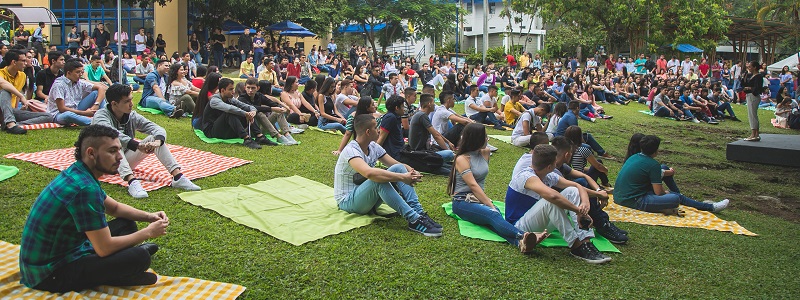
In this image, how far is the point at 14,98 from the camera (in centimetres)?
928

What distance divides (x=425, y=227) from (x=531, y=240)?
96 centimetres

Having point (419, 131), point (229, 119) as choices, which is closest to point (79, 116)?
point (229, 119)

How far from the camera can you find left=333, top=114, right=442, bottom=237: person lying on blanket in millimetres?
5477

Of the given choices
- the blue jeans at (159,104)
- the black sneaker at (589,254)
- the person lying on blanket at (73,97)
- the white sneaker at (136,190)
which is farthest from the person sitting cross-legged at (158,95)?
the black sneaker at (589,254)

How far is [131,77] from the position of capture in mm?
17594

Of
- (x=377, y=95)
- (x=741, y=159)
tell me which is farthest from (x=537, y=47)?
(x=741, y=159)

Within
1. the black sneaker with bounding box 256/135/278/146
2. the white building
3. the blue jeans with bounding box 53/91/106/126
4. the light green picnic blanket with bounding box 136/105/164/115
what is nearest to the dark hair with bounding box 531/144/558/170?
the black sneaker with bounding box 256/135/278/146

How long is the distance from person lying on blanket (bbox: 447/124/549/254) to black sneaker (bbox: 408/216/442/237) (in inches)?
15.6

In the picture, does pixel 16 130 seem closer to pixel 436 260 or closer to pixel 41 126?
pixel 41 126

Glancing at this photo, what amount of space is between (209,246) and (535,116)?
8.14 meters

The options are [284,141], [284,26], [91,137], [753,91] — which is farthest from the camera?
[284,26]

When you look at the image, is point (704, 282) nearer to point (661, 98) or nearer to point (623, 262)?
point (623, 262)

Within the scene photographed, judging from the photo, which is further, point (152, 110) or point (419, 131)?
point (152, 110)

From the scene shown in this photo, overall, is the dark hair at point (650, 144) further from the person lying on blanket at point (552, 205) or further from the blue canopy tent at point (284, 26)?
the blue canopy tent at point (284, 26)
